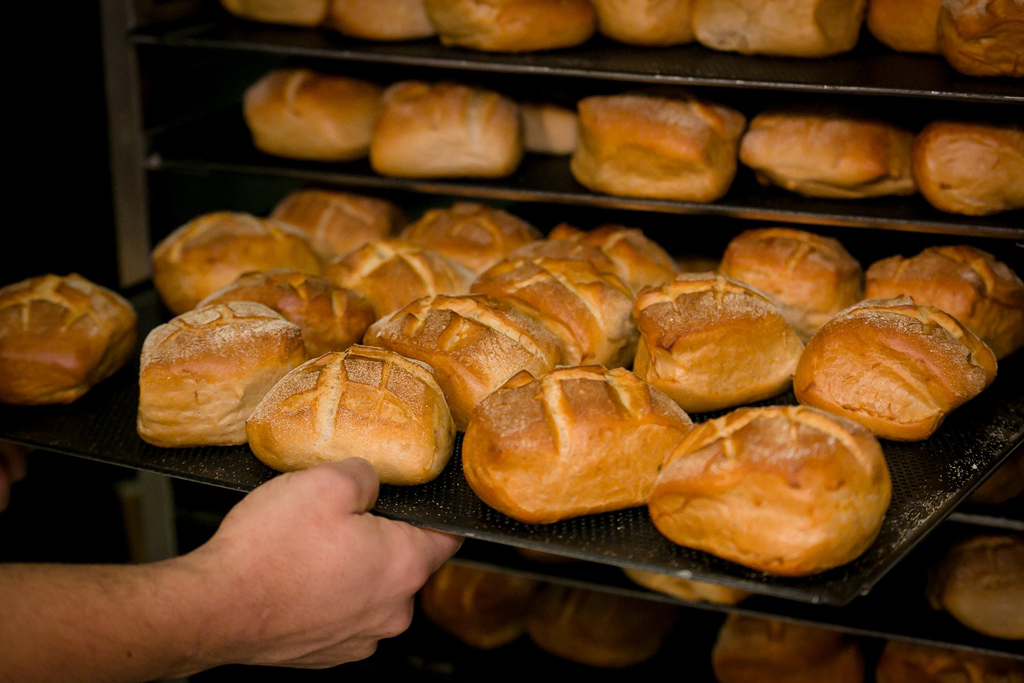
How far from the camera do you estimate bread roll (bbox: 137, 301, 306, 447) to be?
5.63 feet

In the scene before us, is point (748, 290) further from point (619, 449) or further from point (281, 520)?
point (281, 520)

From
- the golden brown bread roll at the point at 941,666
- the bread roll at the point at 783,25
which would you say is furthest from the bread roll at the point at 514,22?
the golden brown bread roll at the point at 941,666

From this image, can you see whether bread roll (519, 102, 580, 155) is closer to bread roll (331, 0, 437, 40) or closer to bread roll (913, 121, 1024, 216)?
bread roll (331, 0, 437, 40)

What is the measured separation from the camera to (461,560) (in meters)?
2.14

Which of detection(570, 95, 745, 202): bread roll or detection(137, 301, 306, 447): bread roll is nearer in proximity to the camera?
detection(137, 301, 306, 447): bread roll

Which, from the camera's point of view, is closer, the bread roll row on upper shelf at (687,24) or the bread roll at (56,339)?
the bread roll at (56,339)

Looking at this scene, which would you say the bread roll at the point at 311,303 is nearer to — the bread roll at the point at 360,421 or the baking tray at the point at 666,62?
the bread roll at the point at 360,421

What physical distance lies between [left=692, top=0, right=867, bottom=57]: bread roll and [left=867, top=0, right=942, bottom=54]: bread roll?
4cm

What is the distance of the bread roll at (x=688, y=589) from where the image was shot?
1.99 m

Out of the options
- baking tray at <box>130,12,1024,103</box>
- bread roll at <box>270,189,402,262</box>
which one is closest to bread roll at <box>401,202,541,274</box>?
bread roll at <box>270,189,402,262</box>

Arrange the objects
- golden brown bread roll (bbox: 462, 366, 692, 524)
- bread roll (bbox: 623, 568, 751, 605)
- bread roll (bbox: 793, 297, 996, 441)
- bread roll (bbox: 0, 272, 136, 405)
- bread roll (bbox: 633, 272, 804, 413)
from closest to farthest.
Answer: golden brown bread roll (bbox: 462, 366, 692, 524), bread roll (bbox: 793, 297, 996, 441), bread roll (bbox: 633, 272, 804, 413), bread roll (bbox: 0, 272, 136, 405), bread roll (bbox: 623, 568, 751, 605)

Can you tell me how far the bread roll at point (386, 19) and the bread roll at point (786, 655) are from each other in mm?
1717

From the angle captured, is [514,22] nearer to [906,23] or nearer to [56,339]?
[906,23]

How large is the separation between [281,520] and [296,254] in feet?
3.67
